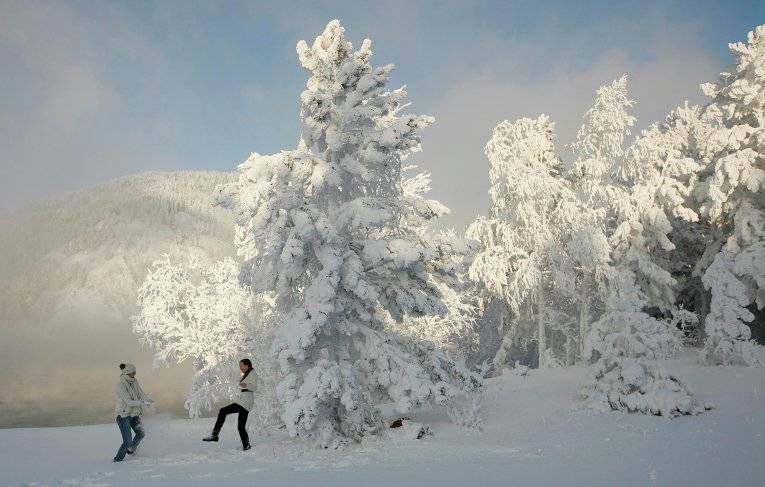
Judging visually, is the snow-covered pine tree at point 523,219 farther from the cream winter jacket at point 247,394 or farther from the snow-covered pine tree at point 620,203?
the cream winter jacket at point 247,394

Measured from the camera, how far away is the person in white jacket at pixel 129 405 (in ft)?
29.1

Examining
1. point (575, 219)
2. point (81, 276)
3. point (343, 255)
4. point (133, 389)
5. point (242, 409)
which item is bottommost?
point (242, 409)

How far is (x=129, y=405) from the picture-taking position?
902 centimetres

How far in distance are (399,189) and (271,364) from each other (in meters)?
5.18

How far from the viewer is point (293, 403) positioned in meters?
9.16

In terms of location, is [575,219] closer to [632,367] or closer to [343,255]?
[632,367]

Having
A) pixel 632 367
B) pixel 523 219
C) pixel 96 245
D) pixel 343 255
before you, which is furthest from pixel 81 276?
pixel 632 367

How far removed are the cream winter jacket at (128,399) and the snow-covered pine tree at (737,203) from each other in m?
17.1

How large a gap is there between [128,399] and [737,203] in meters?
21.7

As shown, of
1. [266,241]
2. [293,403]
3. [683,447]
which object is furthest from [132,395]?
[683,447]

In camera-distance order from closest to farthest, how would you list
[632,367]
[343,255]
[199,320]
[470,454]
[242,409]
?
[470,454], [242,409], [343,255], [632,367], [199,320]

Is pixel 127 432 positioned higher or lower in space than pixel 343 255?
lower

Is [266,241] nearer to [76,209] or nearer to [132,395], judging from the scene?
[132,395]

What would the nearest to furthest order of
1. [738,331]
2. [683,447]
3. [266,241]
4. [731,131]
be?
[683,447]
[266,241]
[738,331]
[731,131]
